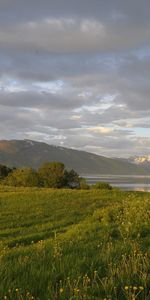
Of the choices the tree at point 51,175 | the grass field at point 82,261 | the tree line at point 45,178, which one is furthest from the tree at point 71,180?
the grass field at point 82,261

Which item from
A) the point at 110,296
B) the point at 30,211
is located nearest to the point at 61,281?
the point at 110,296

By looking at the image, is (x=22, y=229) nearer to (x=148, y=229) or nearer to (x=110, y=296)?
(x=148, y=229)

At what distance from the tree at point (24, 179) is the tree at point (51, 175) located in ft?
4.01

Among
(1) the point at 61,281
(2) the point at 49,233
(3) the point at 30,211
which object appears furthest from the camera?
(3) the point at 30,211

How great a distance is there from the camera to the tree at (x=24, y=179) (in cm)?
6688

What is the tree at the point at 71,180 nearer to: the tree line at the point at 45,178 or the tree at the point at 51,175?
the tree line at the point at 45,178

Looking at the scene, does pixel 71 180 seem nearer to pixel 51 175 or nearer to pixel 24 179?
pixel 51 175

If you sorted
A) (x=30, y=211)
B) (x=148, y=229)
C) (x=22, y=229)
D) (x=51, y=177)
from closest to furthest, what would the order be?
(x=148, y=229), (x=22, y=229), (x=30, y=211), (x=51, y=177)

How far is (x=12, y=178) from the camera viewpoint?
2739 inches

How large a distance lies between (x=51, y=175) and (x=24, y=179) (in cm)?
448

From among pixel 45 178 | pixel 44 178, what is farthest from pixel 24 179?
pixel 45 178

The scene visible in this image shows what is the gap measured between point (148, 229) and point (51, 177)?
54.7 meters

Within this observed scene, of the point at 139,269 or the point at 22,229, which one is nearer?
the point at 139,269

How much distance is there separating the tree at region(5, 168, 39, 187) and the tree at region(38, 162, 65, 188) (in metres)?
1.22
